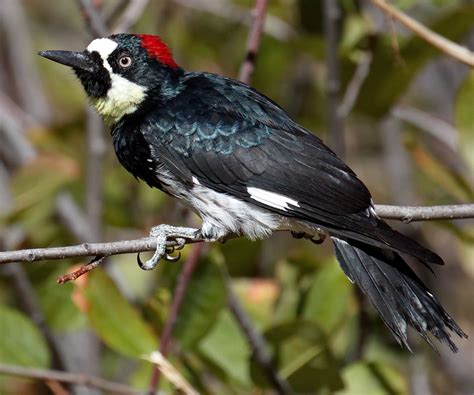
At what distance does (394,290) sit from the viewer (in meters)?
2.79

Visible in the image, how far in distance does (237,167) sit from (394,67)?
84cm

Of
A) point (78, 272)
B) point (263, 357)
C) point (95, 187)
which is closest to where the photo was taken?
point (78, 272)

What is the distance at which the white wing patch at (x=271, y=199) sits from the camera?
114 inches

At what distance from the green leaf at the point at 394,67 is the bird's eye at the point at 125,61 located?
2.88 feet

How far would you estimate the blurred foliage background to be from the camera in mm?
3148

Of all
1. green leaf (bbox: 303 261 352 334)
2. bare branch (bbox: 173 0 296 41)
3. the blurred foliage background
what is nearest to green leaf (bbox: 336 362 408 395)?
the blurred foliage background

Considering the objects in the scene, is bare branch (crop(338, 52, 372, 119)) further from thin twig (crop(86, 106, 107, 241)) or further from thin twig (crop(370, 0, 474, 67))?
thin twig (crop(86, 106, 107, 241))

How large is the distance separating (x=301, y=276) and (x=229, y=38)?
5.46ft

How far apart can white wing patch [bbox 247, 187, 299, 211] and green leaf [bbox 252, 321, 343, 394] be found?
399 millimetres

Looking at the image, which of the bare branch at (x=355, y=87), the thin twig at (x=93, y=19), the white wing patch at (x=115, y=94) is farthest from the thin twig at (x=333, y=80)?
the thin twig at (x=93, y=19)

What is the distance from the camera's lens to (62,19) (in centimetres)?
593

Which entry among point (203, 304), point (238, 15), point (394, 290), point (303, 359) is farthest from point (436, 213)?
point (238, 15)

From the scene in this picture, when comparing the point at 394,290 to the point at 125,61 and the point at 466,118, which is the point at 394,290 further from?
the point at 125,61

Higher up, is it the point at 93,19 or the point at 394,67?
the point at 394,67
